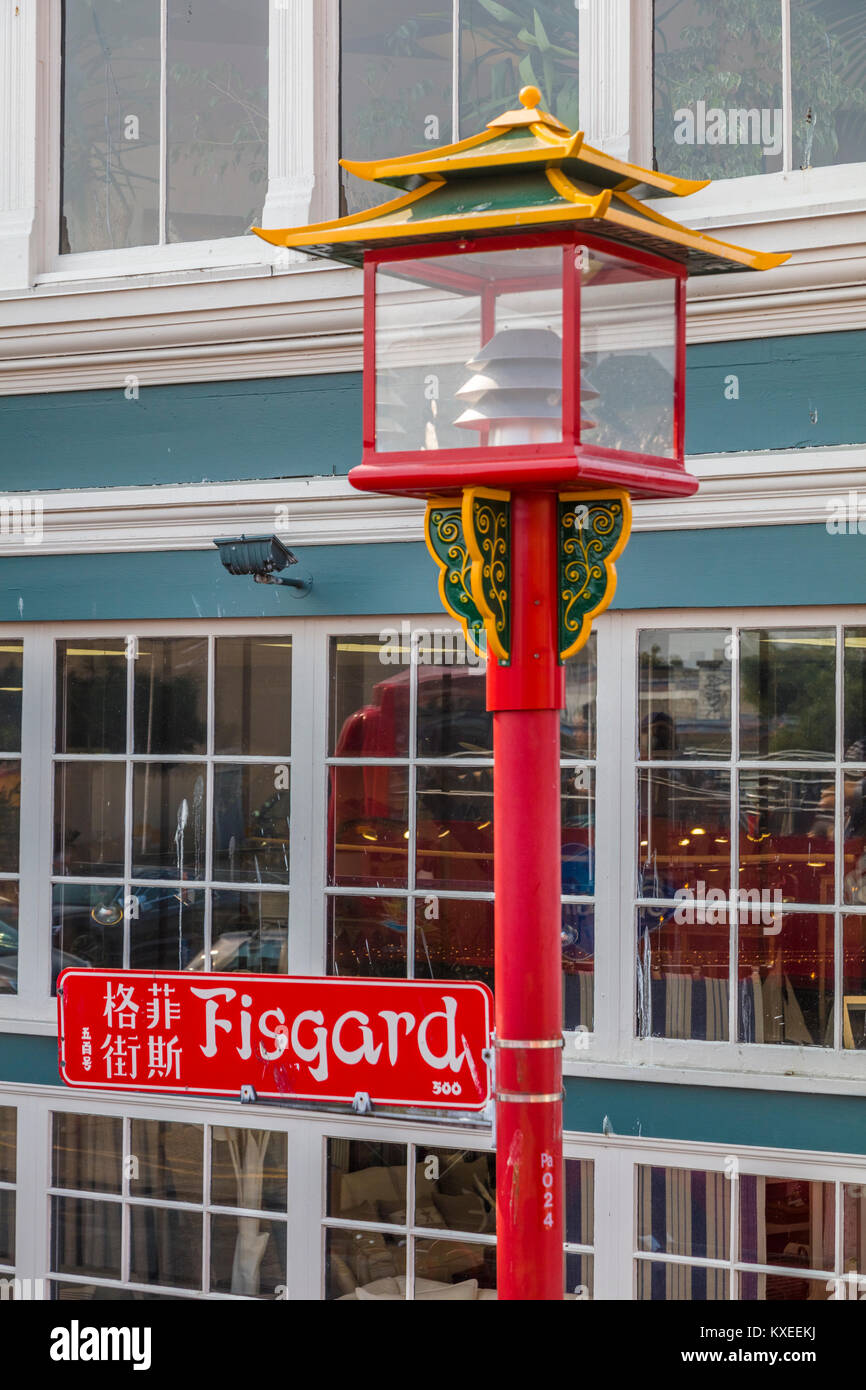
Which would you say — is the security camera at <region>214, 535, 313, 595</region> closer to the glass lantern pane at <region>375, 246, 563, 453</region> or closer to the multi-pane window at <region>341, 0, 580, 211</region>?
the multi-pane window at <region>341, 0, 580, 211</region>

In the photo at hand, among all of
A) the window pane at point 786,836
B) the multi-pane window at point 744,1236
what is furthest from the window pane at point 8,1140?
the window pane at point 786,836

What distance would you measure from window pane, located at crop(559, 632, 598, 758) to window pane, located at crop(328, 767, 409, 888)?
509 millimetres

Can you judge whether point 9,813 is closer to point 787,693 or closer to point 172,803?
point 172,803

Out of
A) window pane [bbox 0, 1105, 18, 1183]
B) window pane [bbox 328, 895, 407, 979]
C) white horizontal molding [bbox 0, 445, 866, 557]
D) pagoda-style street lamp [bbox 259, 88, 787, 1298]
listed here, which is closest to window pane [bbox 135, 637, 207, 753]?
white horizontal molding [bbox 0, 445, 866, 557]

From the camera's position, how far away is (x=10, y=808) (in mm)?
5094

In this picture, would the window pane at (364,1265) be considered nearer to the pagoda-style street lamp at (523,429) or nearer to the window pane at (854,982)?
the window pane at (854,982)

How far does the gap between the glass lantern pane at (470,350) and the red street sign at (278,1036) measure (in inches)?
65.5

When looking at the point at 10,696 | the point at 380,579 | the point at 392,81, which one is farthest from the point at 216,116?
the point at 10,696

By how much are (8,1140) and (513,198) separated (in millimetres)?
3635

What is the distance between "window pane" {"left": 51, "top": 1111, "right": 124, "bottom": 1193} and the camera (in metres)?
4.89

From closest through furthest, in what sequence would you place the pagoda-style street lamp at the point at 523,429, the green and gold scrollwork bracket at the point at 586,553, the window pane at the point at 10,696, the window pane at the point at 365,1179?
1. the pagoda-style street lamp at the point at 523,429
2. the green and gold scrollwork bracket at the point at 586,553
3. the window pane at the point at 365,1179
4. the window pane at the point at 10,696

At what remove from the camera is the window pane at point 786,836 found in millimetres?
4086

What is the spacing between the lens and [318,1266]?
15.0 feet
